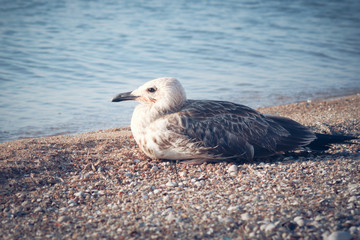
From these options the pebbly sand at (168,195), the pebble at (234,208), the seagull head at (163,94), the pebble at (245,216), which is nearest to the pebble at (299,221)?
the pebbly sand at (168,195)

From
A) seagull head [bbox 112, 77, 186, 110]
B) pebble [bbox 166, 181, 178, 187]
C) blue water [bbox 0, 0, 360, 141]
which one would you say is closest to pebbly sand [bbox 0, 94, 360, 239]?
pebble [bbox 166, 181, 178, 187]

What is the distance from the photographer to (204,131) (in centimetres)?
495

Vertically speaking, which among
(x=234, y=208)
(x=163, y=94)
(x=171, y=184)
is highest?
(x=163, y=94)

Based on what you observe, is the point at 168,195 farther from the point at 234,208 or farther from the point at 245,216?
the point at 245,216

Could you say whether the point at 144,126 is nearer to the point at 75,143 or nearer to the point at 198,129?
the point at 198,129

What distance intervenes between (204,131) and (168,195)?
119 cm

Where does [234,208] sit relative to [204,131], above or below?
below

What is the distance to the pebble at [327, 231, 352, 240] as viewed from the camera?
296 cm

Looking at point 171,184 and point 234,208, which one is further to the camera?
point 171,184

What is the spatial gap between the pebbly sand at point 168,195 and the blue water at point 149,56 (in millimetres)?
2819

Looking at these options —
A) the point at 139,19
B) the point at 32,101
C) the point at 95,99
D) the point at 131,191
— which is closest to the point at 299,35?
the point at 139,19

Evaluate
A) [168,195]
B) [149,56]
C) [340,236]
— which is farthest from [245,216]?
[149,56]

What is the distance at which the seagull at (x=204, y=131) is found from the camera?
4895 mm

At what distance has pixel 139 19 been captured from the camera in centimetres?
1952
